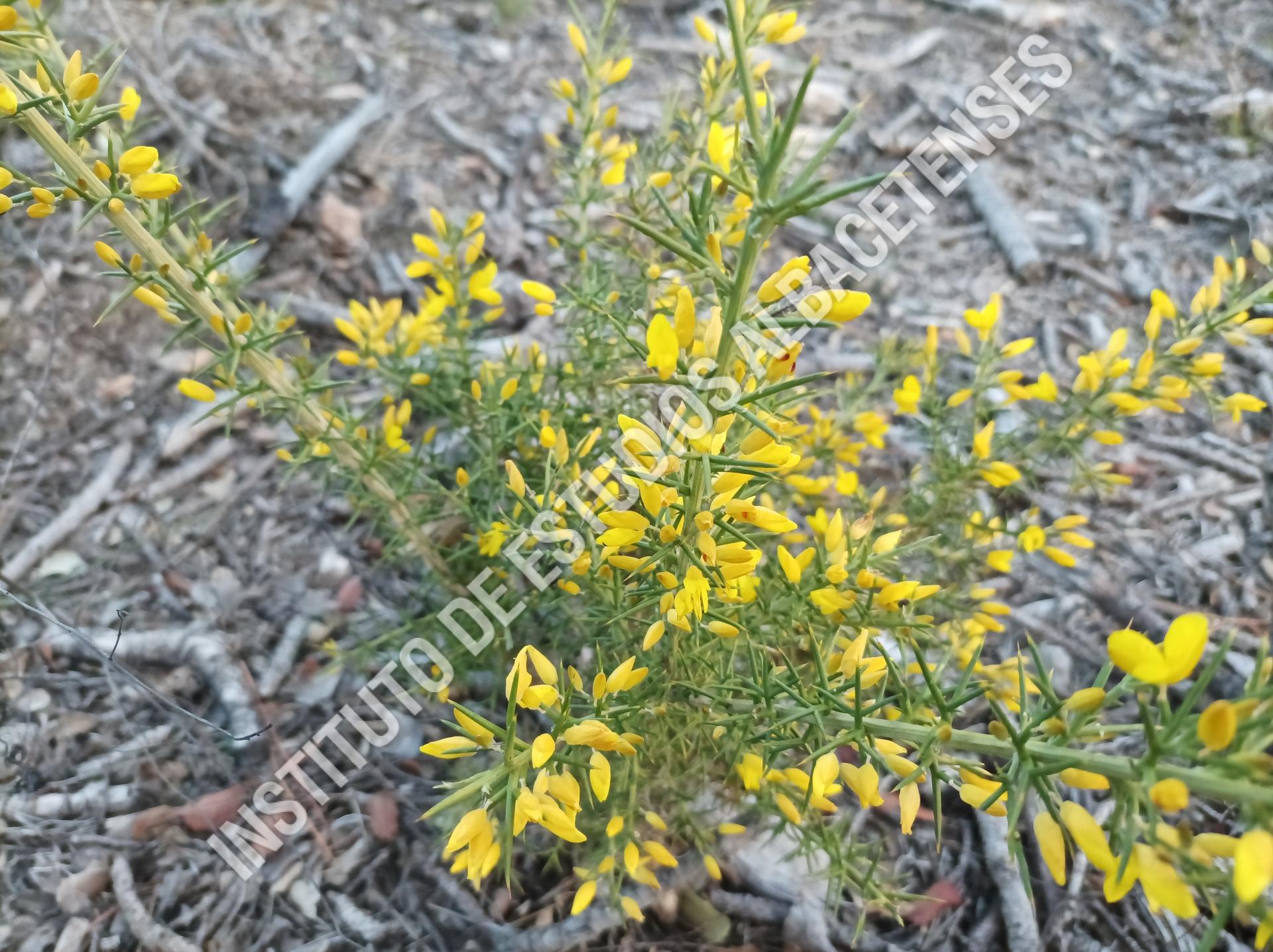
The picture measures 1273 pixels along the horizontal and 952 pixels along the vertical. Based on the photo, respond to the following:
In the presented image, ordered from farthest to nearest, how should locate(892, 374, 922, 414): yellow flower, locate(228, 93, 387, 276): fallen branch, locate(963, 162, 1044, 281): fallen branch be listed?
locate(963, 162, 1044, 281): fallen branch, locate(228, 93, 387, 276): fallen branch, locate(892, 374, 922, 414): yellow flower

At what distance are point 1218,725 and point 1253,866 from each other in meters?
0.14

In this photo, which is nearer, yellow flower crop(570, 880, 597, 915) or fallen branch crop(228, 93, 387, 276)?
yellow flower crop(570, 880, 597, 915)

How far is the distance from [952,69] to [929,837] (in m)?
4.52

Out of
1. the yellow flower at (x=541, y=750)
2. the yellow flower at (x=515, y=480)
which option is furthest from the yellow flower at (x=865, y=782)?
the yellow flower at (x=515, y=480)

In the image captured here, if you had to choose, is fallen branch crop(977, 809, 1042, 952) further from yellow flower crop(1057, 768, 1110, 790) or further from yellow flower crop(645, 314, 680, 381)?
yellow flower crop(645, 314, 680, 381)

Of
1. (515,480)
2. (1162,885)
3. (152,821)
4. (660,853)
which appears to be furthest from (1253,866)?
(152,821)

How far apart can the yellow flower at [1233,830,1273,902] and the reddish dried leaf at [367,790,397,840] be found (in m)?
2.10

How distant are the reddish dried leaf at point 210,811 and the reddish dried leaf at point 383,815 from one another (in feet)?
1.21

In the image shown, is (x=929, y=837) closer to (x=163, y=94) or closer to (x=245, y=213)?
(x=245, y=213)

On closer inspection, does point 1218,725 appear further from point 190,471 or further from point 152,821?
point 190,471

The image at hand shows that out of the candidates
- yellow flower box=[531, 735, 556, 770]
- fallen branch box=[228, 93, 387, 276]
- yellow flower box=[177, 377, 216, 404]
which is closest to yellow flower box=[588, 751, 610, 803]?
yellow flower box=[531, 735, 556, 770]

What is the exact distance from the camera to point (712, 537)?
1376 millimetres

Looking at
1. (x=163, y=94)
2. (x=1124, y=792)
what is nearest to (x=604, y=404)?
(x=1124, y=792)

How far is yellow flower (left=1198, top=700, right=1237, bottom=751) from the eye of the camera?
0.86 metres
